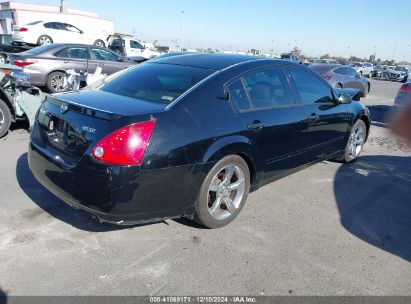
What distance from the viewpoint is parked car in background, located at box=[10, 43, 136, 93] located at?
10.2 metres

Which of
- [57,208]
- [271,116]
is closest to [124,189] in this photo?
[57,208]

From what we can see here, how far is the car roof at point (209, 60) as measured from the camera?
3955mm

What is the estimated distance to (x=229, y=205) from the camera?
383cm

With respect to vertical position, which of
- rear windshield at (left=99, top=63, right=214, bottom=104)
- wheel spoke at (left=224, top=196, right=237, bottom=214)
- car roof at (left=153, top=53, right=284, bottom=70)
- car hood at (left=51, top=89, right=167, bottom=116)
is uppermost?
car roof at (left=153, top=53, right=284, bottom=70)

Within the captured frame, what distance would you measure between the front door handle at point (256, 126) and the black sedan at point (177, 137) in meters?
0.02

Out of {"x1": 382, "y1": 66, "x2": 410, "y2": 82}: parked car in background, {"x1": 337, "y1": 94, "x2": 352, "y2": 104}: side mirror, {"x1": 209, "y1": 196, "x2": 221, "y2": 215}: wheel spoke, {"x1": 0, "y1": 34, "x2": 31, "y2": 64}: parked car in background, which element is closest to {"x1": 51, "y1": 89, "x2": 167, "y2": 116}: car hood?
{"x1": 209, "y1": 196, "x2": 221, "y2": 215}: wheel spoke

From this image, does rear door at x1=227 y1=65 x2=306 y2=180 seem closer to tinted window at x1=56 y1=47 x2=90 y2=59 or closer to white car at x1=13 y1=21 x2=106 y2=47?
tinted window at x1=56 y1=47 x2=90 y2=59

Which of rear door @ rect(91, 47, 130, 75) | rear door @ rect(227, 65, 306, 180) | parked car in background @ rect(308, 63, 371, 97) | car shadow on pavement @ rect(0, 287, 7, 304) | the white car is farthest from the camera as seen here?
the white car

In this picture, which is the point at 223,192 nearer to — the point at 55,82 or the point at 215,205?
the point at 215,205

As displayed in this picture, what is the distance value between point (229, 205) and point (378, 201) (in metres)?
2.09

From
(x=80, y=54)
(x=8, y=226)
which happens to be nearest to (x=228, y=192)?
(x=8, y=226)

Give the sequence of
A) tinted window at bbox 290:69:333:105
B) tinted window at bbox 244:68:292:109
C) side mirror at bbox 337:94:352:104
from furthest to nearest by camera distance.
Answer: side mirror at bbox 337:94:352:104, tinted window at bbox 290:69:333:105, tinted window at bbox 244:68:292:109

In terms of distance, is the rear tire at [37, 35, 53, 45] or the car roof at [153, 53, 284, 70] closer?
the car roof at [153, 53, 284, 70]

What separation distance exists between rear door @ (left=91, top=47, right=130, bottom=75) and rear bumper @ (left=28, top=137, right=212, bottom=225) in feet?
27.8
